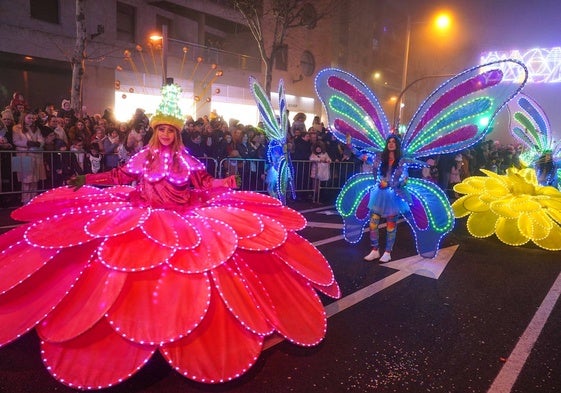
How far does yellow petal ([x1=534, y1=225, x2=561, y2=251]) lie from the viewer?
8.02 meters

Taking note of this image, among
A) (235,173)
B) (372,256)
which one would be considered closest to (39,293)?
(372,256)

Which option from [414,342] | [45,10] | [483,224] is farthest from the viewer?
[45,10]

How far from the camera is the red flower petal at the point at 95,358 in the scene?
2939 millimetres

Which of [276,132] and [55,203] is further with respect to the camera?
[276,132]

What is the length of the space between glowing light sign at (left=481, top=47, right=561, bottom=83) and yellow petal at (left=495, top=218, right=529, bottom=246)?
28.7 metres

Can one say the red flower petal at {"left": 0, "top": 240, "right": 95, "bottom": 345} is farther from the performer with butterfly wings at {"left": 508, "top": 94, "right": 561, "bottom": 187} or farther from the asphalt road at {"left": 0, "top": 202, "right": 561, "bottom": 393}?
the performer with butterfly wings at {"left": 508, "top": 94, "right": 561, "bottom": 187}

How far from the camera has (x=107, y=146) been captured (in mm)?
10195

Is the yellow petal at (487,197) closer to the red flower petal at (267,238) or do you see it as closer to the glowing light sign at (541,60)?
the red flower petal at (267,238)

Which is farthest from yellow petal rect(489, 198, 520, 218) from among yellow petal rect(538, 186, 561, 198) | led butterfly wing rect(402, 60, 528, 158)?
led butterfly wing rect(402, 60, 528, 158)

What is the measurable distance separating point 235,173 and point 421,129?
223 inches

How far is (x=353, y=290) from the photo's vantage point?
17.9 ft

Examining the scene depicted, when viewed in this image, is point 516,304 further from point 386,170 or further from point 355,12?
point 355,12

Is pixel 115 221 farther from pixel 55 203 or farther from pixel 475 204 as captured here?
pixel 475 204

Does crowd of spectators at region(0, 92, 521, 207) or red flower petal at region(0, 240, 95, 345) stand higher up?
crowd of spectators at region(0, 92, 521, 207)
